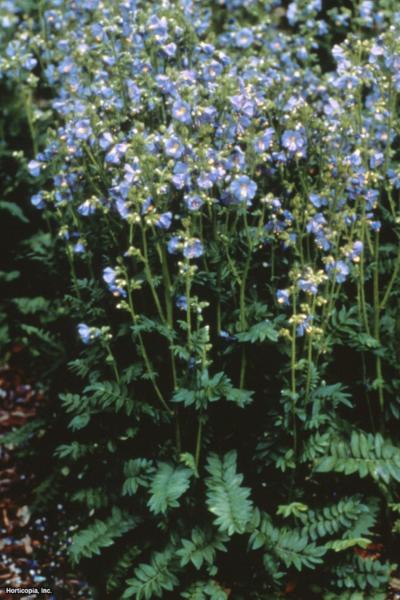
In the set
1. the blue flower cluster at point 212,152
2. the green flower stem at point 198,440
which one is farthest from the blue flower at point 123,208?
the green flower stem at point 198,440

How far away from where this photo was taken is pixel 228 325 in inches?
144

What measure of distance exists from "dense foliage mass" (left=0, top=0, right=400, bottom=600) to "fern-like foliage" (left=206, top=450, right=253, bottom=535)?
0.4 inches

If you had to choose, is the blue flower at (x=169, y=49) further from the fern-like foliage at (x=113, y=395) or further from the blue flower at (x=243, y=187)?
the fern-like foliage at (x=113, y=395)

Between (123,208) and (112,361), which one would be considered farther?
(112,361)

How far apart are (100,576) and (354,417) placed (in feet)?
4.49

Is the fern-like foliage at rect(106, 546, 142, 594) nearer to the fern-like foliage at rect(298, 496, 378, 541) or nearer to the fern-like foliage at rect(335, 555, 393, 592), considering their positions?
the fern-like foliage at rect(298, 496, 378, 541)

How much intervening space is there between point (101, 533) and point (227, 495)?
0.62 meters

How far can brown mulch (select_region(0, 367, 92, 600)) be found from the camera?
4.03 meters

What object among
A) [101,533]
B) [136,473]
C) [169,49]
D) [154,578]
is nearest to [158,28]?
[169,49]

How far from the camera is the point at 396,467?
11.4ft

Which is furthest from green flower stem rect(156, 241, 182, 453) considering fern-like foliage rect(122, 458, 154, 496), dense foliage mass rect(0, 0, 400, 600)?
fern-like foliage rect(122, 458, 154, 496)

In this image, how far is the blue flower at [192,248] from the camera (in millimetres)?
3266

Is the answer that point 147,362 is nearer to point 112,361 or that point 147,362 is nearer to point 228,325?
point 112,361

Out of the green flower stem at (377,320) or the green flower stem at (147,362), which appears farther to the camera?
the green flower stem at (377,320)
